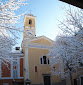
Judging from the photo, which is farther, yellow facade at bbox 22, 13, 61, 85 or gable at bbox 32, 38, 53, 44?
gable at bbox 32, 38, 53, 44

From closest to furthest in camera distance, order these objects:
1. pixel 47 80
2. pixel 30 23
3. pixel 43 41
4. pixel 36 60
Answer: pixel 47 80 < pixel 36 60 < pixel 43 41 < pixel 30 23

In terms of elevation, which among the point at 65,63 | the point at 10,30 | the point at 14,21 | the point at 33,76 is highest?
the point at 14,21

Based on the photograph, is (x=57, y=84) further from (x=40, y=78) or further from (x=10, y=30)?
(x=10, y=30)

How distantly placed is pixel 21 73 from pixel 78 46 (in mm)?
15575

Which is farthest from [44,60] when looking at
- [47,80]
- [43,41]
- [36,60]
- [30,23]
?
[30,23]

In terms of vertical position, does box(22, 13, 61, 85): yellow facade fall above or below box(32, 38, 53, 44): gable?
below

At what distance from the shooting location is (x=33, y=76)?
21.4 meters

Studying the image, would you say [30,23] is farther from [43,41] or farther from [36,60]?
[36,60]

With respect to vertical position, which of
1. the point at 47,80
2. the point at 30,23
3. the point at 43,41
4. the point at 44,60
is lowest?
the point at 47,80

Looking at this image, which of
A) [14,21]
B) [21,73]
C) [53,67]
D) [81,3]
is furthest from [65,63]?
[81,3]

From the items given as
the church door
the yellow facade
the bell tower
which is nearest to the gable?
the yellow facade

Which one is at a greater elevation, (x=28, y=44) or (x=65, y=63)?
(x=28, y=44)

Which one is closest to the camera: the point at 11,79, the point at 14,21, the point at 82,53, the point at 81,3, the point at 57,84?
the point at 81,3

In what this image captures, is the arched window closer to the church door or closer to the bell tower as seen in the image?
the church door
